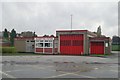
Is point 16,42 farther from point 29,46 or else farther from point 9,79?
point 9,79

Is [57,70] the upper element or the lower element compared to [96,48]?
lower

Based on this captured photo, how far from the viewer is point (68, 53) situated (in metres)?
41.3

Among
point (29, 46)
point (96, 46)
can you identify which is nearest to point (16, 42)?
point (29, 46)

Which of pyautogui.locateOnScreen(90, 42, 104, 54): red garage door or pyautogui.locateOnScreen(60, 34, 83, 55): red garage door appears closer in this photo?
pyautogui.locateOnScreen(60, 34, 83, 55): red garage door

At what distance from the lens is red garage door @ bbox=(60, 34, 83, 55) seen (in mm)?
40719

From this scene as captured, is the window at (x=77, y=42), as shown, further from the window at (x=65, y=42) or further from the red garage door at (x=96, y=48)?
the red garage door at (x=96, y=48)

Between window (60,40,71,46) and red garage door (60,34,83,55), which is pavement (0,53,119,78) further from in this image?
window (60,40,71,46)

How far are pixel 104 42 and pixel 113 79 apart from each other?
101ft

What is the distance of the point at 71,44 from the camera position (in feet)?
135

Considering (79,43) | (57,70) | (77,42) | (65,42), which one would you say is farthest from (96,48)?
(57,70)

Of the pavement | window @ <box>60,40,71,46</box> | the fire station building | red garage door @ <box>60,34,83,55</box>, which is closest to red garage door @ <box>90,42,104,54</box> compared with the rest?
the fire station building

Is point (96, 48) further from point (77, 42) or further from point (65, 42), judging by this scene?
point (65, 42)

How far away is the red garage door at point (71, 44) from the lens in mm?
40719

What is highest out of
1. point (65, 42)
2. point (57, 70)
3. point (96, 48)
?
point (65, 42)
